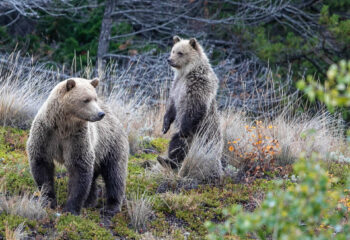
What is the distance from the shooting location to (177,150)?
686 cm

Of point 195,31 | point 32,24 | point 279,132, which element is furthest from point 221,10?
point 279,132

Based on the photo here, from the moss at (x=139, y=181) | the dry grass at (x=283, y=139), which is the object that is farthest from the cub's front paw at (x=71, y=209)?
the dry grass at (x=283, y=139)

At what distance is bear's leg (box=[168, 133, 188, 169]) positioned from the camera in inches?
269

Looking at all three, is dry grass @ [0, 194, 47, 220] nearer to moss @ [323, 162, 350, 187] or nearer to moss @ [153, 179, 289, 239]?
moss @ [153, 179, 289, 239]

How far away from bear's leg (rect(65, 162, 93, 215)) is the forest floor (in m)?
0.11

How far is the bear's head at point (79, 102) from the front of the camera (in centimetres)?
472

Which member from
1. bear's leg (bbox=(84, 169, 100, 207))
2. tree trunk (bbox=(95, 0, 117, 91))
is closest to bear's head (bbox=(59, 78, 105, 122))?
bear's leg (bbox=(84, 169, 100, 207))

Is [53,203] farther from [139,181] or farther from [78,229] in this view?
[139,181]

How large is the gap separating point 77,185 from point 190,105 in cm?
253

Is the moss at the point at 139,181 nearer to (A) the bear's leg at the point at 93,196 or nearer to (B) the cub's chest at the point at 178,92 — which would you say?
(A) the bear's leg at the point at 93,196

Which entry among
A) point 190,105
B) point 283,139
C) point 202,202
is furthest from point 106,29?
point 202,202

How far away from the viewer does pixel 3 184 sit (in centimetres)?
515

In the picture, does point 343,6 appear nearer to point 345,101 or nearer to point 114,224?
point 114,224

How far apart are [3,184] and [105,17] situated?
25.0ft
